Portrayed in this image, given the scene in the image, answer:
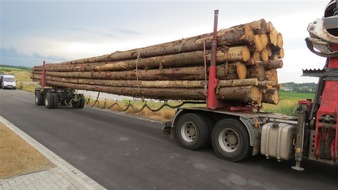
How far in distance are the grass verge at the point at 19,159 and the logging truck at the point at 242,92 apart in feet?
12.4

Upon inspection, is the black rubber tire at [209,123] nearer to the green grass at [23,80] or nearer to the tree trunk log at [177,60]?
the tree trunk log at [177,60]

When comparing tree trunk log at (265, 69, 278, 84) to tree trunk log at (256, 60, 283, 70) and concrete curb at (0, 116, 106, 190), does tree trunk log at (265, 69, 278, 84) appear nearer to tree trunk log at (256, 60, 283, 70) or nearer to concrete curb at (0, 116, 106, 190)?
tree trunk log at (256, 60, 283, 70)

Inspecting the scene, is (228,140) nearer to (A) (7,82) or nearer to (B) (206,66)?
(B) (206,66)

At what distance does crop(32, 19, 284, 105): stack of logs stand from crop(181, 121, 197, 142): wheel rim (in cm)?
89

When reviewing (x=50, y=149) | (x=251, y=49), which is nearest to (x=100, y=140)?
(x=50, y=149)

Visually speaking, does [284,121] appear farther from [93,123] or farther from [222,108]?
[93,123]

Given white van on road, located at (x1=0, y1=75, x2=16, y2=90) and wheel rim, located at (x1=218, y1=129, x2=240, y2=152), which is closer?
wheel rim, located at (x1=218, y1=129, x2=240, y2=152)

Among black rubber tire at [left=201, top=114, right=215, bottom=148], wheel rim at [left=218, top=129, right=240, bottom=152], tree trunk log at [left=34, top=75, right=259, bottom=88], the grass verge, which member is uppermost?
tree trunk log at [left=34, top=75, right=259, bottom=88]

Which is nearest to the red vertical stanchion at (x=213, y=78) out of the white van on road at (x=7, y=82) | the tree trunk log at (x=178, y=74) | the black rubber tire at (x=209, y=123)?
the tree trunk log at (x=178, y=74)

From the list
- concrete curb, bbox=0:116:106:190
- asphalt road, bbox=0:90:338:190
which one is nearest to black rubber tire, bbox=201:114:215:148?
asphalt road, bbox=0:90:338:190

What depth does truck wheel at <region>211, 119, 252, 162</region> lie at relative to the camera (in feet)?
22.6

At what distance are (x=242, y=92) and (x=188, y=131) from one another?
6.68 feet

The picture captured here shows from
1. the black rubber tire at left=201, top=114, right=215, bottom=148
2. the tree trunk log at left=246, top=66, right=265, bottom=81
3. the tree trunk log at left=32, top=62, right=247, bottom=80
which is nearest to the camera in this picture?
the tree trunk log at left=32, top=62, right=247, bottom=80

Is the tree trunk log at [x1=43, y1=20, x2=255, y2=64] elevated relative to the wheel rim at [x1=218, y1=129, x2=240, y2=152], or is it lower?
elevated
